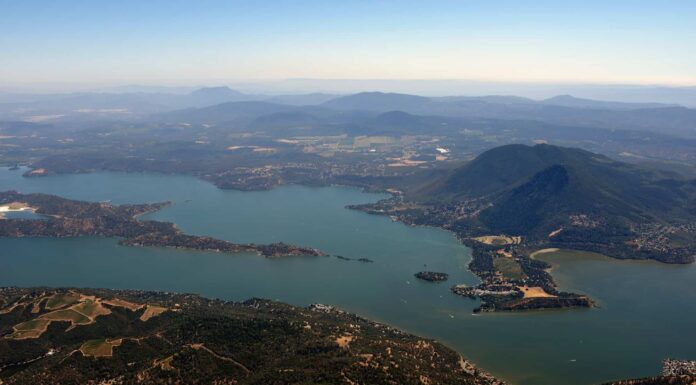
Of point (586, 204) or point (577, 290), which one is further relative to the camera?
point (586, 204)

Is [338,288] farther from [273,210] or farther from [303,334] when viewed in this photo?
[273,210]

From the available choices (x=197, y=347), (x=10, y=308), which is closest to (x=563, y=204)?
(x=197, y=347)

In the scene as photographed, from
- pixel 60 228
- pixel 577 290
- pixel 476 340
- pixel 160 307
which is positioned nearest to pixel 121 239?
pixel 60 228

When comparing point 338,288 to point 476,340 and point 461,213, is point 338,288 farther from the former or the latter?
point 461,213

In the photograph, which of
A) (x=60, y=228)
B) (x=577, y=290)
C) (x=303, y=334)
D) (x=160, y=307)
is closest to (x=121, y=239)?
(x=60, y=228)

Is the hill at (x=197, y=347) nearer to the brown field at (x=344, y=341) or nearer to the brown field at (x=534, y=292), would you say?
the brown field at (x=344, y=341)

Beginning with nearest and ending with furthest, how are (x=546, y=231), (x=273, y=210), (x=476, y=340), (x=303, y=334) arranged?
(x=303, y=334)
(x=476, y=340)
(x=546, y=231)
(x=273, y=210)

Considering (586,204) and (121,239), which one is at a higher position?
(586,204)

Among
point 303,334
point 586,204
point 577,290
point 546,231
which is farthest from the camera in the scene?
point 586,204

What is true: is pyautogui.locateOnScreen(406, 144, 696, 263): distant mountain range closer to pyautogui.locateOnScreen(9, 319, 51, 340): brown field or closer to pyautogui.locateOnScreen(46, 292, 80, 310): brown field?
pyautogui.locateOnScreen(46, 292, 80, 310): brown field
